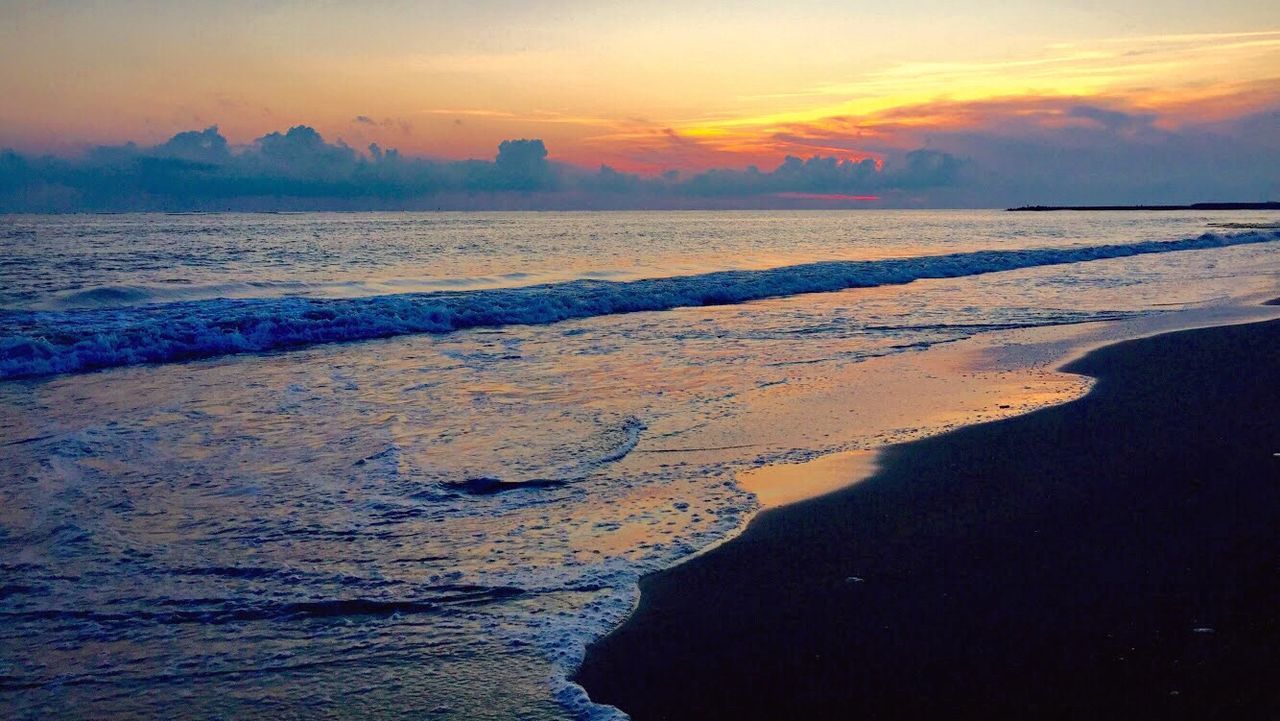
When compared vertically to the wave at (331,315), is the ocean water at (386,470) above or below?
below

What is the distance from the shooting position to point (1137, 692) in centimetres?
362

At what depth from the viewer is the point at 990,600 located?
4578 millimetres

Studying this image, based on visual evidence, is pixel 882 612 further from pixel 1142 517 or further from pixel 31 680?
pixel 31 680

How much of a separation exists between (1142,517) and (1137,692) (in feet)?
8.33

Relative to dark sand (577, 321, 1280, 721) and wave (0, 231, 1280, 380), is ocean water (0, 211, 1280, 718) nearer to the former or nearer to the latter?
wave (0, 231, 1280, 380)

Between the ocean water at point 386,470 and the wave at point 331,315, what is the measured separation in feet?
0.30

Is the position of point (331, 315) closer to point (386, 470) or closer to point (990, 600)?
point (386, 470)

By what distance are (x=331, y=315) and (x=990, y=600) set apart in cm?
1626

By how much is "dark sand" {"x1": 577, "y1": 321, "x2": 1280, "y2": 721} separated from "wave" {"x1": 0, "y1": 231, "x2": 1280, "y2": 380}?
12.4m

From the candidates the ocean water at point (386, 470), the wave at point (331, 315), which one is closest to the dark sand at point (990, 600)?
the ocean water at point (386, 470)

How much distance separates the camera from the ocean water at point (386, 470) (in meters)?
4.16

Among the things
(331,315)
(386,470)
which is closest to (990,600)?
(386,470)

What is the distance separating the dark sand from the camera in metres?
3.69

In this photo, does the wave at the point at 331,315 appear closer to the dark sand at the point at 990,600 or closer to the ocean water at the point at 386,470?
the ocean water at the point at 386,470
